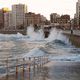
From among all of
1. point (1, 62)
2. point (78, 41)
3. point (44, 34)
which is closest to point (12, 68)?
point (1, 62)

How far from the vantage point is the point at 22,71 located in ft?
61.4

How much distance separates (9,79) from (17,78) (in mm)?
433

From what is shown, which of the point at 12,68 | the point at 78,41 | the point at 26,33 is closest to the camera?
the point at 12,68

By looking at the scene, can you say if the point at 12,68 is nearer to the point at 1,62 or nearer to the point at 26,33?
the point at 1,62

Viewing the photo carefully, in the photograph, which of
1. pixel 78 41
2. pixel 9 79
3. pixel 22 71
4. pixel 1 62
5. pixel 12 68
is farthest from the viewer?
pixel 78 41

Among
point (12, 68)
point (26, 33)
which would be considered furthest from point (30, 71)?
point (26, 33)

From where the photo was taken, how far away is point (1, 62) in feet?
A: 81.1

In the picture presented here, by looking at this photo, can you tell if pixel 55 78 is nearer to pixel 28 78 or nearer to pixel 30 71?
pixel 28 78

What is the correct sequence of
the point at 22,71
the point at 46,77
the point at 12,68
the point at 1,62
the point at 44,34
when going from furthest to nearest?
1. the point at 44,34
2. the point at 1,62
3. the point at 12,68
4. the point at 22,71
5. the point at 46,77

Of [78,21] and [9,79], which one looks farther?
[78,21]

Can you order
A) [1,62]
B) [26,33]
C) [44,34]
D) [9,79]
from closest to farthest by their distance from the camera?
1. [9,79]
2. [1,62]
3. [44,34]
4. [26,33]

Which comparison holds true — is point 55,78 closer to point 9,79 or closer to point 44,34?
point 9,79

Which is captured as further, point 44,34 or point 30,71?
point 44,34

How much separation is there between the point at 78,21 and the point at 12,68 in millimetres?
138706
